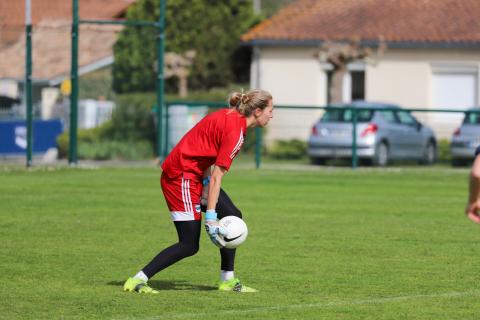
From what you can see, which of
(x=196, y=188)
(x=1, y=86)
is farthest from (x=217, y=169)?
(x=1, y=86)

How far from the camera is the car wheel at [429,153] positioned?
28389mm

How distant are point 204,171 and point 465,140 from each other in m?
18.7

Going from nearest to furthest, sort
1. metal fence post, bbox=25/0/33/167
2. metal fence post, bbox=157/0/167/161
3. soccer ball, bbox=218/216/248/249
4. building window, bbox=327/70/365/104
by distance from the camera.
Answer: soccer ball, bbox=218/216/248/249
metal fence post, bbox=25/0/33/167
metal fence post, bbox=157/0/167/161
building window, bbox=327/70/365/104

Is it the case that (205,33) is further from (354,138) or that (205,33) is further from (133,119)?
(354,138)

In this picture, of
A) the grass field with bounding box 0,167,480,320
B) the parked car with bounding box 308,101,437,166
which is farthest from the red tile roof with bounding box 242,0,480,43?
the grass field with bounding box 0,167,480,320

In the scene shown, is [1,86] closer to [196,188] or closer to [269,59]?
[269,59]

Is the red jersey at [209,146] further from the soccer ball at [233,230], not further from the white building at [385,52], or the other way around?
the white building at [385,52]

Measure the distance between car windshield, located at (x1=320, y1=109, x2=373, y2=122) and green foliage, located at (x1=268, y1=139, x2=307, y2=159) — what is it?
854 millimetres

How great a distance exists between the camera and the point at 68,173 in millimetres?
24156

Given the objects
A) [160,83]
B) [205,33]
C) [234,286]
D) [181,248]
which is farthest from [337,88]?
[181,248]

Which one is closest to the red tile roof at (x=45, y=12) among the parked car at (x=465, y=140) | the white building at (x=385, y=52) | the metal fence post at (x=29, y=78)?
the metal fence post at (x=29, y=78)

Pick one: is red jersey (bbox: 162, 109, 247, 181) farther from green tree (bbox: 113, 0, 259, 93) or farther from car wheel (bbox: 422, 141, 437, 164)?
green tree (bbox: 113, 0, 259, 93)

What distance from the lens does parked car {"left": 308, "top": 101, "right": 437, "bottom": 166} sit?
2798 centimetres

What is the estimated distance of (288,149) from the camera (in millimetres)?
29453
